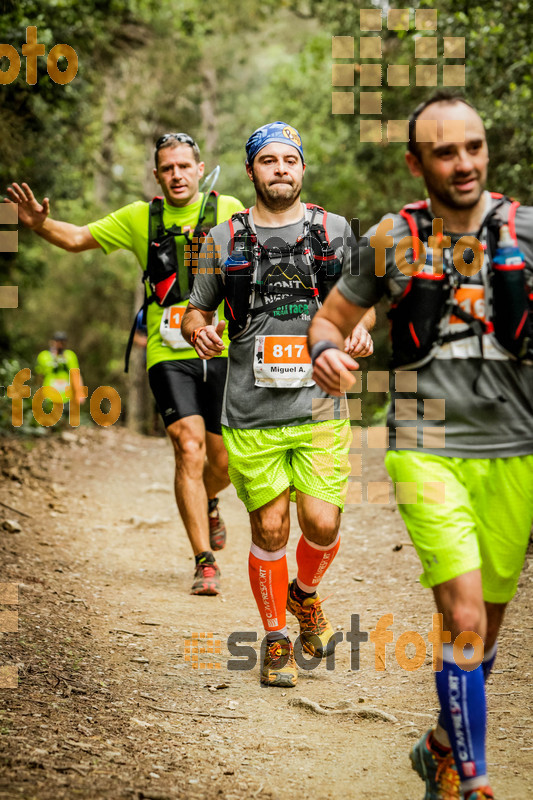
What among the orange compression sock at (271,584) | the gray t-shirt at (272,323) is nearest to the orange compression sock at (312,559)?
the orange compression sock at (271,584)

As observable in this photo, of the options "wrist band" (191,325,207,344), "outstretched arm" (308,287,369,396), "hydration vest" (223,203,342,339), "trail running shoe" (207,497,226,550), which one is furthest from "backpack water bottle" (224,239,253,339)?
"trail running shoe" (207,497,226,550)

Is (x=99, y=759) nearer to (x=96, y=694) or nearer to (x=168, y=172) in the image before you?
(x=96, y=694)

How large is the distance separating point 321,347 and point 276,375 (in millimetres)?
1379

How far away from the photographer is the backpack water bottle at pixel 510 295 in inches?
108

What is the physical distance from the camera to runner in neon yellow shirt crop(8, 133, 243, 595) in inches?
236

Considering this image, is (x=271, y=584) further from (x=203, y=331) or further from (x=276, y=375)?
(x=203, y=331)

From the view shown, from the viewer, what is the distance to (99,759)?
10.4ft

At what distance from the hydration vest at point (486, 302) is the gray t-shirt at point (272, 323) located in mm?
1546

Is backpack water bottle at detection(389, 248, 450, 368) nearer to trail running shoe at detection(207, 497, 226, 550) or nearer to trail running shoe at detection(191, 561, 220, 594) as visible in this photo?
trail running shoe at detection(191, 561, 220, 594)

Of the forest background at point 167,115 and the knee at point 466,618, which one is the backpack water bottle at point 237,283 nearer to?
the knee at point 466,618

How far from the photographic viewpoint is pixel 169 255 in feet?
19.6

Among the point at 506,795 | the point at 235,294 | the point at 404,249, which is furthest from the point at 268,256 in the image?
the point at 506,795

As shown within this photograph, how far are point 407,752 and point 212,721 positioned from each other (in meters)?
0.85

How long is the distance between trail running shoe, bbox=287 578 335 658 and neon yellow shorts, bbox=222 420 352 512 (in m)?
0.62
